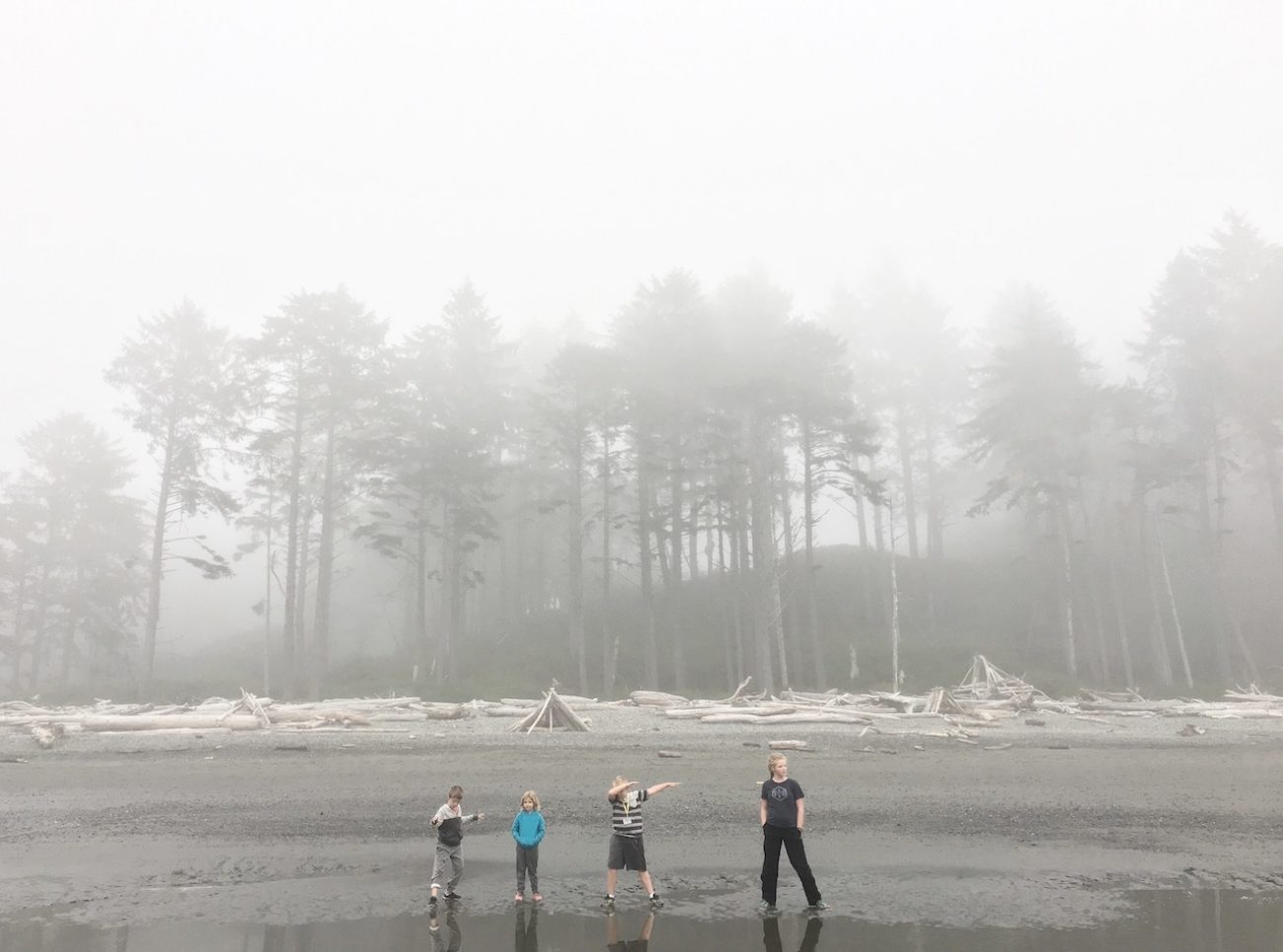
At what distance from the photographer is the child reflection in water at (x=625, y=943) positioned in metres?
6.81

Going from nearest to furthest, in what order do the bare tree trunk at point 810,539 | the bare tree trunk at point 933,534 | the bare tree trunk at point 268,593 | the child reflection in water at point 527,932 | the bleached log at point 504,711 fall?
1. the child reflection in water at point 527,932
2. the bleached log at point 504,711
3. the bare tree trunk at point 810,539
4. the bare tree trunk at point 268,593
5. the bare tree trunk at point 933,534

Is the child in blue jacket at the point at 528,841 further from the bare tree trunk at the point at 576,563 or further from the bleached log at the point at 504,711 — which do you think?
the bare tree trunk at the point at 576,563

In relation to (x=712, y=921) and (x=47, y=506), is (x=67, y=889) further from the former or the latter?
(x=47, y=506)

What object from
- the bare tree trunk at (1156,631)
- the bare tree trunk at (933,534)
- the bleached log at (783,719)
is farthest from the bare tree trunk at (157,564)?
the bare tree trunk at (1156,631)

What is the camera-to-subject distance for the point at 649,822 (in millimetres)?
11719

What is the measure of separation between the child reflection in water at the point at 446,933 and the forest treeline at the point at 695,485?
2123 centimetres

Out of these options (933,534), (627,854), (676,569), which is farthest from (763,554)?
(627,854)

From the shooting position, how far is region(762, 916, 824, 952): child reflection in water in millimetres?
6797

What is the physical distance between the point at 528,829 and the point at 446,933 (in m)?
1.26

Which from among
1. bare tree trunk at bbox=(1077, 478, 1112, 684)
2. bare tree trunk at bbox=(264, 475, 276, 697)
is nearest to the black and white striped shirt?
bare tree trunk at bbox=(264, 475, 276, 697)

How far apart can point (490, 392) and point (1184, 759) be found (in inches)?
1268

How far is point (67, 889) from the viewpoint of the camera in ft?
28.3

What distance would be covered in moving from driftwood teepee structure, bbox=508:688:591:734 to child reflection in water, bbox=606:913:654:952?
12.1 metres

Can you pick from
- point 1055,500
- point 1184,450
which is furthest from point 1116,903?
point 1184,450
